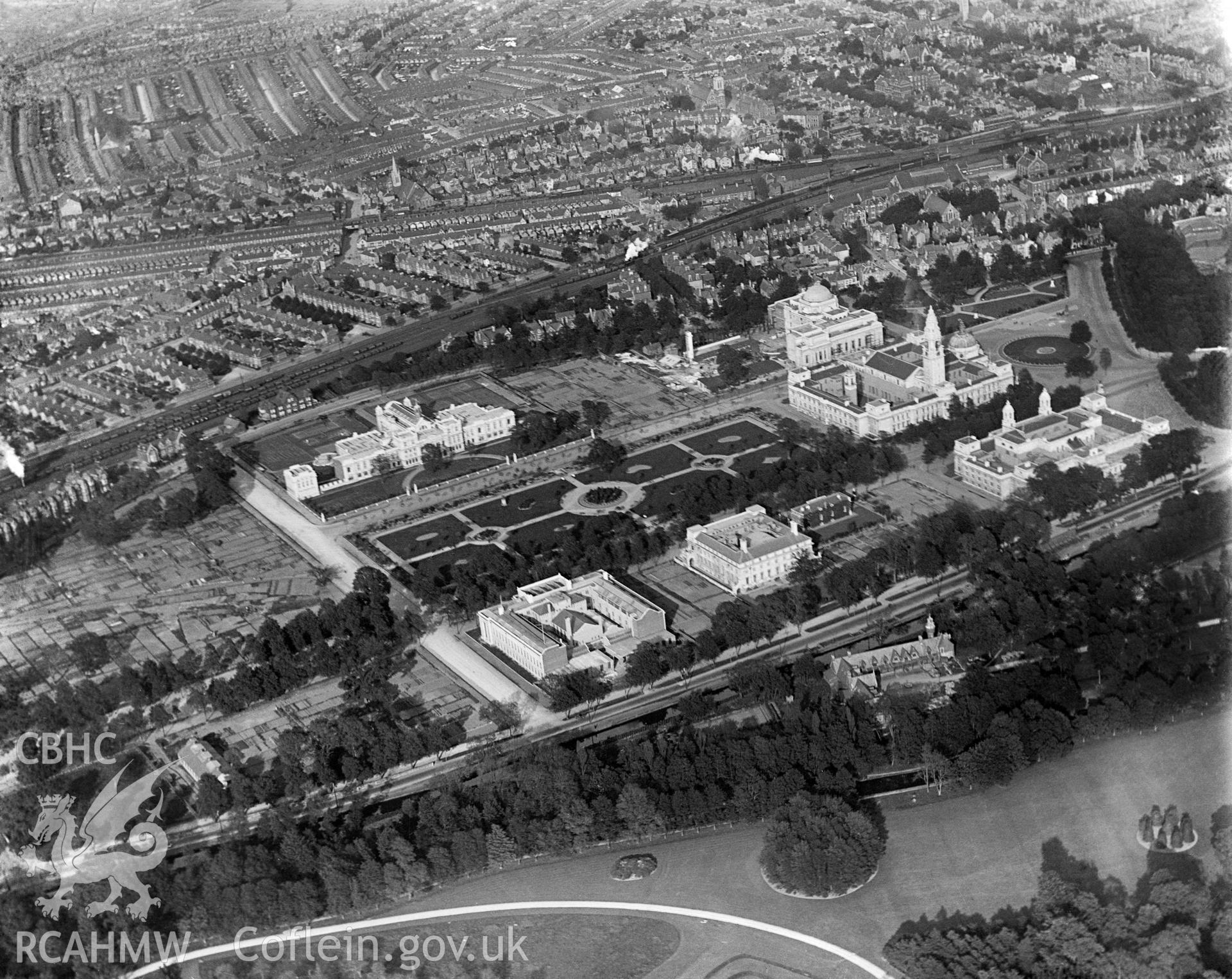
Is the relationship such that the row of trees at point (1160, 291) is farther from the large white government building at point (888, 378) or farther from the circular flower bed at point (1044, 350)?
the large white government building at point (888, 378)

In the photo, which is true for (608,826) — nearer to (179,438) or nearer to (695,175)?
(179,438)

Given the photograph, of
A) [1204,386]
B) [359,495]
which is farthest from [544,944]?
[1204,386]

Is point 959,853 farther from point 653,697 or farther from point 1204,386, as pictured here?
point 1204,386

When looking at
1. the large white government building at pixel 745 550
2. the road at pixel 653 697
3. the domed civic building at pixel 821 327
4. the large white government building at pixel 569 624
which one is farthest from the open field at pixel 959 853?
the domed civic building at pixel 821 327

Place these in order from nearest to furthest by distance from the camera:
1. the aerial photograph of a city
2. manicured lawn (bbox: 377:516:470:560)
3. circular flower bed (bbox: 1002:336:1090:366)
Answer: the aerial photograph of a city
manicured lawn (bbox: 377:516:470:560)
circular flower bed (bbox: 1002:336:1090:366)

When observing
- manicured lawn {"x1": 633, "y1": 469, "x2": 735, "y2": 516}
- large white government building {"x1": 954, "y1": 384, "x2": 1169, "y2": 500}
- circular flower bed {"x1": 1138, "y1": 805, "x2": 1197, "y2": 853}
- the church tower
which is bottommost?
manicured lawn {"x1": 633, "y1": 469, "x2": 735, "y2": 516}

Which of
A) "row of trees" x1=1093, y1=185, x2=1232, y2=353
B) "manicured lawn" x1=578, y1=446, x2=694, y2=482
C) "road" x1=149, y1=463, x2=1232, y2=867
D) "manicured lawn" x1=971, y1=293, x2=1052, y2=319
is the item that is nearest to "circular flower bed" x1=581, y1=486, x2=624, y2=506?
"manicured lawn" x1=578, y1=446, x2=694, y2=482

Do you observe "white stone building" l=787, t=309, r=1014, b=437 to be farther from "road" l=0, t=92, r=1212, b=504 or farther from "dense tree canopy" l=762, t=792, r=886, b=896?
"dense tree canopy" l=762, t=792, r=886, b=896
